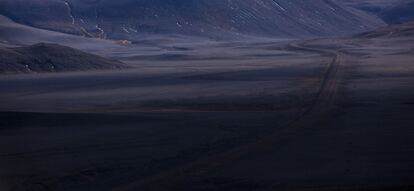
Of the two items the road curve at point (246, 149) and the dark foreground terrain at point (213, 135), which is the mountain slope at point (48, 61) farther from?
the road curve at point (246, 149)

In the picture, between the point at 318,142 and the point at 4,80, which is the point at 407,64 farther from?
the point at 318,142

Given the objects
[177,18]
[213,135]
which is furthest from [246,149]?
[177,18]

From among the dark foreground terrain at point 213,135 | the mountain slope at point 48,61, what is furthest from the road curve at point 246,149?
the mountain slope at point 48,61

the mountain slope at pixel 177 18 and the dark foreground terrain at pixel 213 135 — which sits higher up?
the dark foreground terrain at pixel 213 135

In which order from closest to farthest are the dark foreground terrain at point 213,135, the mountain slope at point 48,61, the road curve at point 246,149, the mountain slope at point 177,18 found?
the road curve at point 246,149 < the dark foreground terrain at point 213,135 < the mountain slope at point 48,61 < the mountain slope at point 177,18

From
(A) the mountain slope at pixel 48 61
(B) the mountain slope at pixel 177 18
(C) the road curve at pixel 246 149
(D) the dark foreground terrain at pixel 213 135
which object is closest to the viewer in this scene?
(C) the road curve at pixel 246 149

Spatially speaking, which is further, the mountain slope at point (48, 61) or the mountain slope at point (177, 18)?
the mountain slope at point (177, 18)

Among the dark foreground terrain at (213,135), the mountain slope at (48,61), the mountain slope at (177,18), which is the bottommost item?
the mountain slope at (177,18)
